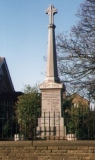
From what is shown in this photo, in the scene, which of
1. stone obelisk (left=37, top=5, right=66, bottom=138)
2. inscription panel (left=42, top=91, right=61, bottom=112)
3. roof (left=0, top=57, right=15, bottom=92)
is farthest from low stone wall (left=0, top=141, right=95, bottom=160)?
roof (left=0, top=57, right=15, bottom=92)

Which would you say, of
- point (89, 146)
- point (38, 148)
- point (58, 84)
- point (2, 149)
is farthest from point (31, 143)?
point (58, 84)

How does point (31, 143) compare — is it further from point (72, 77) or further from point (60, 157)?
point (72, 77)

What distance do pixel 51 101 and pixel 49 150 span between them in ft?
21.7

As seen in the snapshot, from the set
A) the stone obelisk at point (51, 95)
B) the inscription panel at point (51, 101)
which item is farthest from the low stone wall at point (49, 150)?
the inscription panel at point (51, 101)

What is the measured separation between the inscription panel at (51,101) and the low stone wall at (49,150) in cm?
645

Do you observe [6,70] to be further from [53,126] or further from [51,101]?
[53,126]

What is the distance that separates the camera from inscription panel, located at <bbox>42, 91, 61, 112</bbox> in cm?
1439

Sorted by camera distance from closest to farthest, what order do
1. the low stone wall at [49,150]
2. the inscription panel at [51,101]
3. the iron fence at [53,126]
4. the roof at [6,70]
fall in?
1. the low stone wall at [49,150]
2. the iron fence at [53,126]
3. the inscription panel at [51,101]
4. the roof at [6,70]

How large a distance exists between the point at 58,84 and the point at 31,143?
272 inches

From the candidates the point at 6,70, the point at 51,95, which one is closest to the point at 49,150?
the point at 51,95

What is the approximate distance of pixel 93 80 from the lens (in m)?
17.4

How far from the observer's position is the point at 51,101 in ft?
47.4

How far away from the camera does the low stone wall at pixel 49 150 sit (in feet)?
25.7

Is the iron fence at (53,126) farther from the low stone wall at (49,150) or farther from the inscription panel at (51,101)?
the low stone wall at (49,150)
